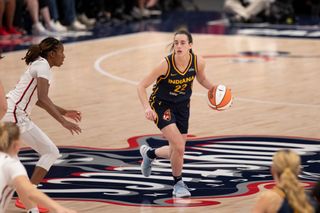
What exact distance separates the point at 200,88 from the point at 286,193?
33.9 feet

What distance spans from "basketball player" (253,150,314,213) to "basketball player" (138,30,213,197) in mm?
3614

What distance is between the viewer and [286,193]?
6371mm

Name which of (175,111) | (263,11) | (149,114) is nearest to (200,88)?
(175,111)

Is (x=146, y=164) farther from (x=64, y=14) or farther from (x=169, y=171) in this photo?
(x=64, y=14)

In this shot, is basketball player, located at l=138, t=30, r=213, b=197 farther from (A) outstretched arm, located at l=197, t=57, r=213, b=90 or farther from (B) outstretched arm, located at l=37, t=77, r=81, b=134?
(B) outstretched arm, located at l=37, t=77, r=81, b=134

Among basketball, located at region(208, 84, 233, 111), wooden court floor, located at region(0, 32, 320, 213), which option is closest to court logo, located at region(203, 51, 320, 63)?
wooden court floor, located at region(0, 32, 320, 213)

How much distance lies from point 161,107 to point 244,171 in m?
1.48

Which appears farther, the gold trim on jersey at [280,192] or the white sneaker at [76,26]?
the white sneaker at [76,26]

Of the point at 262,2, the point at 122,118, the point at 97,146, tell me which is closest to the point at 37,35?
the point at 262,2

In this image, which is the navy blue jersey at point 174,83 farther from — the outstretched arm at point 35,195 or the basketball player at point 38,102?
the outstretched arm at point 35,195

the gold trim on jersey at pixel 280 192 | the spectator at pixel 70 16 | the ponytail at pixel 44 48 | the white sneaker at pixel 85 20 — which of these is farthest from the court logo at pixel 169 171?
the white sneaker at pixel 85 20

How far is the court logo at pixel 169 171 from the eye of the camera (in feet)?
33.4

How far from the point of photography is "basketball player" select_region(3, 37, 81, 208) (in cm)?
971

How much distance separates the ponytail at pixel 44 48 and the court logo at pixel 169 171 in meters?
1.42
